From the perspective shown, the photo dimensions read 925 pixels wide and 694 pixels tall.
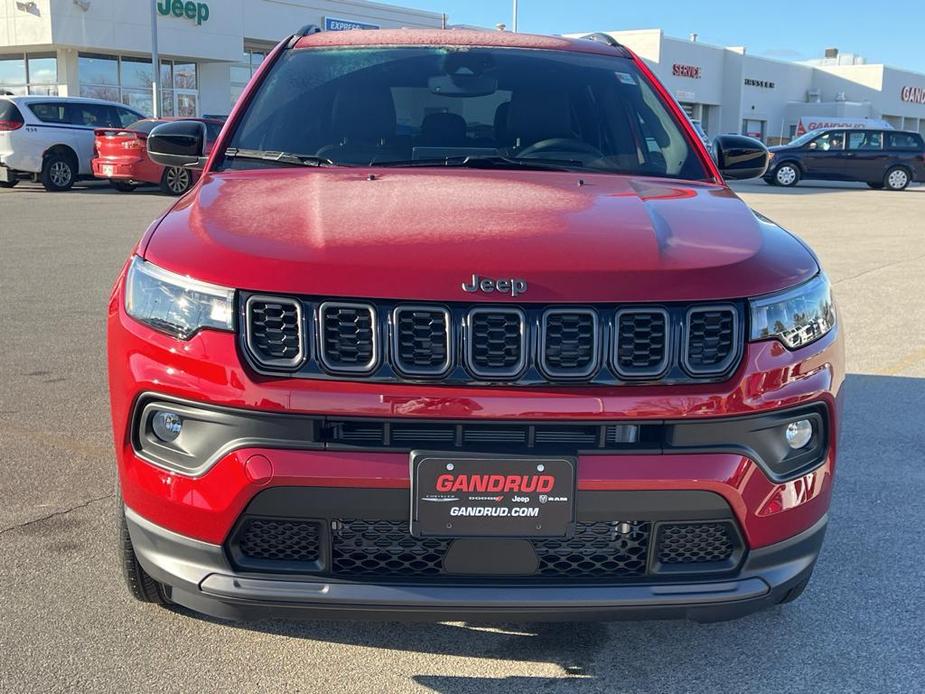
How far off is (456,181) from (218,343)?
42.5 inches

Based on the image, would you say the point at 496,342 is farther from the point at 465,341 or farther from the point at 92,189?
the point at 92,189

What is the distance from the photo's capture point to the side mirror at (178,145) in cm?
374

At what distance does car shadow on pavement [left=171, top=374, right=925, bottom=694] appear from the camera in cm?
251

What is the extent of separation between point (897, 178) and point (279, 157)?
27812mm

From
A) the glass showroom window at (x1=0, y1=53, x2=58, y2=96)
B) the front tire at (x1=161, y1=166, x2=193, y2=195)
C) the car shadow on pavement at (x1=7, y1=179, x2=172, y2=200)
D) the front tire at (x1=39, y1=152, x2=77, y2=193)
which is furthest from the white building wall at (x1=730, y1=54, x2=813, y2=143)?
the front tire at (x1=39, y1=152, x2=77, y2=193)

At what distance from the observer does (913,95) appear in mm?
65312

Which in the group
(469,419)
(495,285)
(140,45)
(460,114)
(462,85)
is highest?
(140,45)

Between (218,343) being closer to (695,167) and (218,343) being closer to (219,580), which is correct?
(219,580)

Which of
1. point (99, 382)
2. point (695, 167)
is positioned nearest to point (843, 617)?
point (695, 167)

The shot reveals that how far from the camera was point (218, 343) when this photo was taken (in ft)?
6.99

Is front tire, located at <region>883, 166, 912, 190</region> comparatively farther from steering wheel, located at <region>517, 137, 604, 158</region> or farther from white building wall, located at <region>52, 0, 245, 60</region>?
steering wheel, located at <region>517, 137, 604, 158</region>

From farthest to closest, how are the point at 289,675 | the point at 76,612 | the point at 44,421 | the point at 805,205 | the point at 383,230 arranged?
the point at 805,205
the point at 44,421
the point at 76,612
the point at 289,675
the point at 383,230

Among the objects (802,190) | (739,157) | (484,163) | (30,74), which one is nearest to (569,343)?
(484,163)

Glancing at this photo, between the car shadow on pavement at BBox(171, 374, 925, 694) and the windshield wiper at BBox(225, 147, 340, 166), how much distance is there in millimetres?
1538
